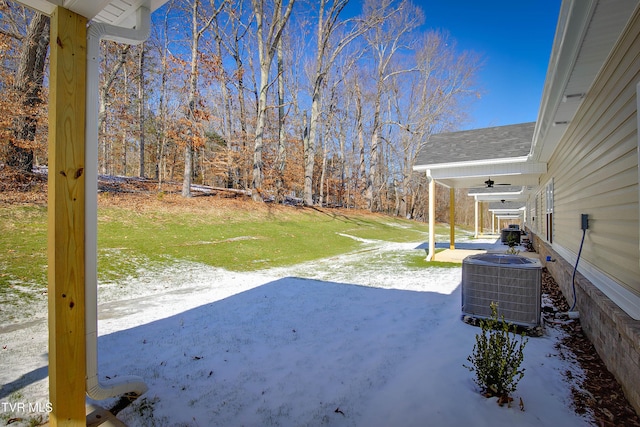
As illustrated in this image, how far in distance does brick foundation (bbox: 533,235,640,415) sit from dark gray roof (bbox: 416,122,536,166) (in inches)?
196

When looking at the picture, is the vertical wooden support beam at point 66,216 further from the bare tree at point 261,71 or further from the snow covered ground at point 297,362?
the bare tree at point 261,71

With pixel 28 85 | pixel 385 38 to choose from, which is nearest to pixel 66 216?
pixel 28 85

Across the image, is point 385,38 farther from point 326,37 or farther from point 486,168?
point 486,168

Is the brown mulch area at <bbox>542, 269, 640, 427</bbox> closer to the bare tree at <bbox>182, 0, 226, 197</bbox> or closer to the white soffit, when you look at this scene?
the white soffit

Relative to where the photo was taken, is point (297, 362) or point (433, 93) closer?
point (297, 362)

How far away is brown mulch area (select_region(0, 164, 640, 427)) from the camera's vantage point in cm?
236

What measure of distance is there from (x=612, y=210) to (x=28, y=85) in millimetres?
14922

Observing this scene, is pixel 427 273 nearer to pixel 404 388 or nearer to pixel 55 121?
pixel 404 388

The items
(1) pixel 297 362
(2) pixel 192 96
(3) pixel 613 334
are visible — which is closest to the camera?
(3) pixel 613 334

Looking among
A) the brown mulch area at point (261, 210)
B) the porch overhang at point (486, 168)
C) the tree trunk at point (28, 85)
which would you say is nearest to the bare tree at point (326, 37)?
the brown mulch area at point (261, 210)

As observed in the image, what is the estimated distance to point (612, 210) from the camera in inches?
129

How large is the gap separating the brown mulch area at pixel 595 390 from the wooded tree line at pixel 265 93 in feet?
46.2

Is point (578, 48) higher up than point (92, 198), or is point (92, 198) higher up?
point (578, 48)

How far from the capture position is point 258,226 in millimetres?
14125
